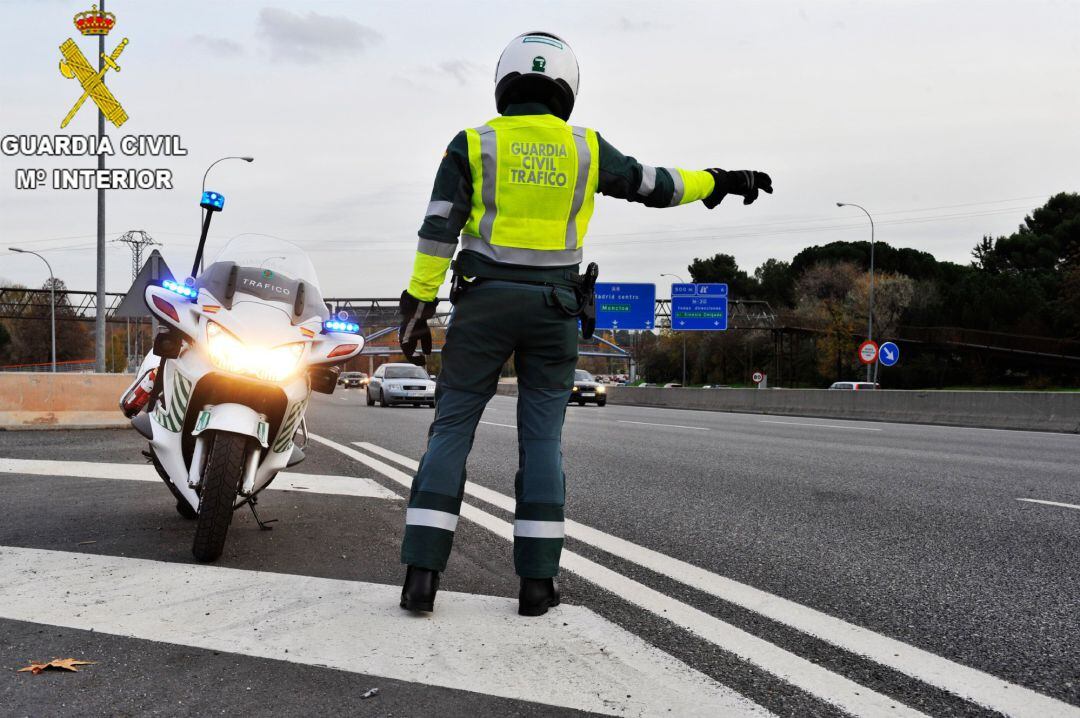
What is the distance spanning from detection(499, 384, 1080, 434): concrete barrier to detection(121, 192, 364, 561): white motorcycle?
49.9 feet

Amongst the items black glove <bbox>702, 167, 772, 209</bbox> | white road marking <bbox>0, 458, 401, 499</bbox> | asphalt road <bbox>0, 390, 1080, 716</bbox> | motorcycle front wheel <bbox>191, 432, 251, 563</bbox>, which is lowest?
white road marking <bbox>0, 458, 401, 499</bbox>

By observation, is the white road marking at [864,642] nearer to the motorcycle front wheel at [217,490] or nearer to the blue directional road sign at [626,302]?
the motorcycle front wheel at [217,490]

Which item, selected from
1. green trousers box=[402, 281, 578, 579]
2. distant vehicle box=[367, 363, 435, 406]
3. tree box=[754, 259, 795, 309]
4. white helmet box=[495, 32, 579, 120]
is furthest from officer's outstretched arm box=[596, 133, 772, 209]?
Answer: tree box=[754, 259, 795, 309]

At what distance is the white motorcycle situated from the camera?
12.9 feet

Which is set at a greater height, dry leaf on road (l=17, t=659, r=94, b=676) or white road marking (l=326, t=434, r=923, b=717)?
white road marking (l=326, t=434, r=923, b=717)

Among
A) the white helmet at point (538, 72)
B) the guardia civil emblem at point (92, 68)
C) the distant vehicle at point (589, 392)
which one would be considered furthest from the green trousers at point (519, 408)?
the distant vehicle at point (589, 392)

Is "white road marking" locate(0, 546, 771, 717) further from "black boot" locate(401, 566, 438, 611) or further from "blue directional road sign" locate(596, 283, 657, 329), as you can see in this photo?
"blue directional road sign" locate(596, 283, 657, 329)

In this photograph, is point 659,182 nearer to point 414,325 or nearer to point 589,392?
point 414,325

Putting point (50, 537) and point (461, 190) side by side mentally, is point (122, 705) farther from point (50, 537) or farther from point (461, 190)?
point (50, 537)

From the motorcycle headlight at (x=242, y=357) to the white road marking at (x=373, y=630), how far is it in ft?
2.83

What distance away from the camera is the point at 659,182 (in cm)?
377

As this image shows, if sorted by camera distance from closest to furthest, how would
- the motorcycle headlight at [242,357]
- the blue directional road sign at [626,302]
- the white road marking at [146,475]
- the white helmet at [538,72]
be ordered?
1. the white helmet at [538,72]
2. the motorcycle headlight at [242,357]
3. the white road marking at [146,475]
4. the blue directional road sign at [626,302]

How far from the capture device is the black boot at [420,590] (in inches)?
127

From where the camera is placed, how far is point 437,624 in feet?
10.2
